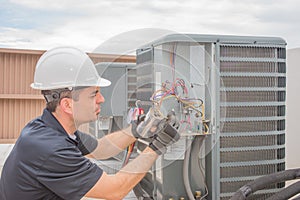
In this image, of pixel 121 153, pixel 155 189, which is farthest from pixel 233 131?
pixel 121 153

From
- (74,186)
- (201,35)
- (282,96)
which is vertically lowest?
(74,186)

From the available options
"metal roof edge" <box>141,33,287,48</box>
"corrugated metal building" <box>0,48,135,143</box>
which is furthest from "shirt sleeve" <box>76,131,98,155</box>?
"corrugated metal building" <box>0,48,135,143</box>

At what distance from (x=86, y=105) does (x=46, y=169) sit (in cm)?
35

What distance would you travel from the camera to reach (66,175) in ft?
5.78

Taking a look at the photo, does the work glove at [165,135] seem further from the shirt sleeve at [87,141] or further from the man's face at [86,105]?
the shirt sleeve at [87,141]

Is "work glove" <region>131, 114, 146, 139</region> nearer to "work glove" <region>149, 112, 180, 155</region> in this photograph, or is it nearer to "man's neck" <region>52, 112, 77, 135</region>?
"work glove" <region>149, 112, 180, 155</region>

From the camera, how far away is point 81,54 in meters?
1.91

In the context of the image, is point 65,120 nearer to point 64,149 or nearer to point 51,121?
point 51,121

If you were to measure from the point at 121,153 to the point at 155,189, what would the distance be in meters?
1.18

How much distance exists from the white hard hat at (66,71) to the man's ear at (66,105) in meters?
0.08

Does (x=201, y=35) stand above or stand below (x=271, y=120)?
above

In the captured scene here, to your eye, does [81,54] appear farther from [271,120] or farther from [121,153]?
[271,120]

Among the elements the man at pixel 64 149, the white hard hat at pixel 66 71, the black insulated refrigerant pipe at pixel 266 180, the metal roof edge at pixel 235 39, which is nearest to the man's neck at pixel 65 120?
the man at pixel 64 149

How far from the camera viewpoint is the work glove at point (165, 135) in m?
1.79
